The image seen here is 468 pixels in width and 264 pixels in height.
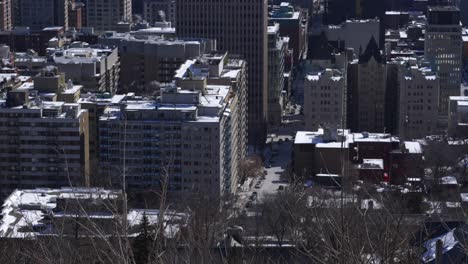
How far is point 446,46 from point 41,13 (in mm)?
24117

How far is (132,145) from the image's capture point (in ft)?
106

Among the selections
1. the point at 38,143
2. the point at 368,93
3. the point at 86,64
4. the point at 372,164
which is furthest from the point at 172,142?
the point at 368,93

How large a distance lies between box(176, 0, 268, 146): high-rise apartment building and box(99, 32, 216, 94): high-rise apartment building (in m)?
1.18

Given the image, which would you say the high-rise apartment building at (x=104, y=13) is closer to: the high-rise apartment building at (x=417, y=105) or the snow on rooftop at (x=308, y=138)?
the high-rise apartment building at (x=417, y=105)

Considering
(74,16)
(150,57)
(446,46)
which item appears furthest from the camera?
(74,16)

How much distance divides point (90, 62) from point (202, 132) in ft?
34.3

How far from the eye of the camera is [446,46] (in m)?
48.5

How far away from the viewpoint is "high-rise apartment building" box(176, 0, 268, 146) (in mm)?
43781

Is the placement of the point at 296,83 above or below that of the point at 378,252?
below

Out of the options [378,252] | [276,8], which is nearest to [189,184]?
[378,252]

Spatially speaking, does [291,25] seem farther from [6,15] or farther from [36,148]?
[36,148]

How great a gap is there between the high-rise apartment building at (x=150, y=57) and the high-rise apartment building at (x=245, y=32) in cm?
118

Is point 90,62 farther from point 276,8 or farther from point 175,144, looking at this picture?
point 276,8

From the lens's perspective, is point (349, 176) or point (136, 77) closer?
point (349, 176)
